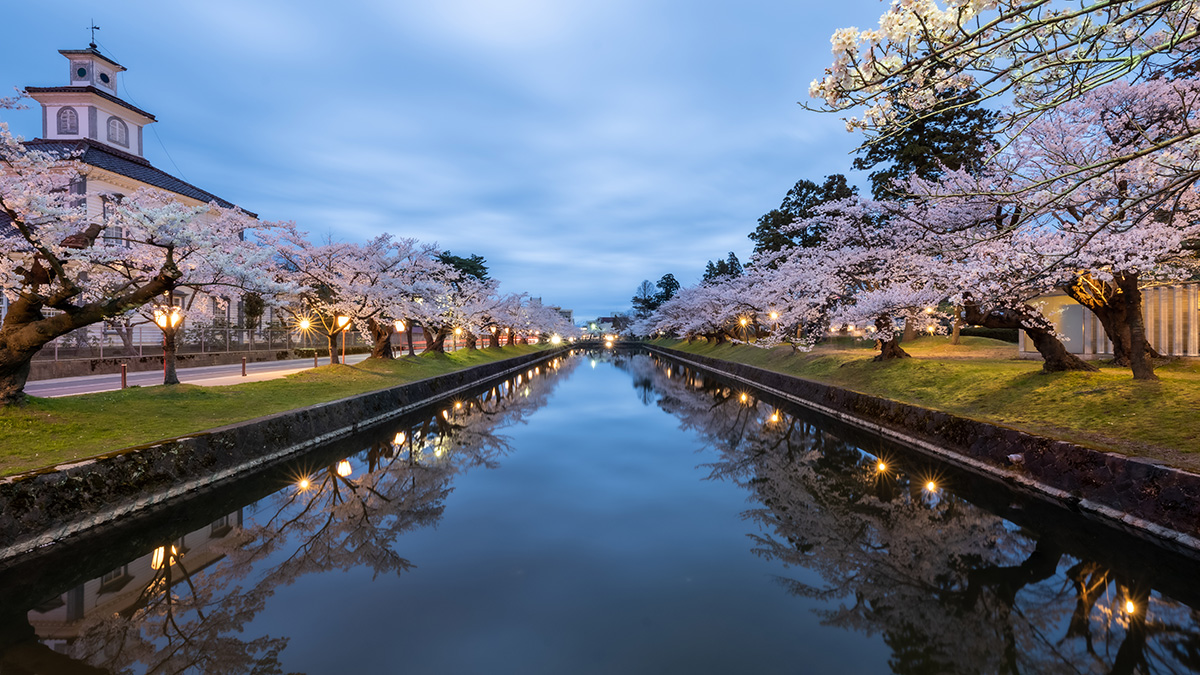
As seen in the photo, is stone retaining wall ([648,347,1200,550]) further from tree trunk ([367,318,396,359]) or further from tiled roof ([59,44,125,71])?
tiled roof ([59,44,125,71])

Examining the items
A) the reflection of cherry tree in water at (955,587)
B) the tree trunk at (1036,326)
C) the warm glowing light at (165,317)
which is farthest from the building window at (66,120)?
the tree trunk at (1036,326)

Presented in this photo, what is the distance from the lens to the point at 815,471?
438 inches

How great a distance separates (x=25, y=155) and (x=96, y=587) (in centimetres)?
1064

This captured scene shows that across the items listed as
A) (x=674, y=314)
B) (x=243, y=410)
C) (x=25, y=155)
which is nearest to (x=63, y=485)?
(x=243, y=410)

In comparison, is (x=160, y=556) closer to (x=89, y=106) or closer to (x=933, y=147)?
(x=933, y=147)

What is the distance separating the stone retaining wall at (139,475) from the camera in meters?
6.82

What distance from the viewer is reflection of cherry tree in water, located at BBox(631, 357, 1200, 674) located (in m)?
4.64

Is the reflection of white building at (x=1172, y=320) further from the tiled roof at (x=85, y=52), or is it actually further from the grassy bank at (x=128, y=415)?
the tiled roof at (x=85, y=52)

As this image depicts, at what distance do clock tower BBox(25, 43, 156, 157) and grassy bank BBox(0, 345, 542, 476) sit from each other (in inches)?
1226

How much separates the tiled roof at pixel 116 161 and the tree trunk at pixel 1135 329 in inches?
1499

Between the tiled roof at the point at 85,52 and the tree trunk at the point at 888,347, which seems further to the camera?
the tiled roof at the point at 85,52

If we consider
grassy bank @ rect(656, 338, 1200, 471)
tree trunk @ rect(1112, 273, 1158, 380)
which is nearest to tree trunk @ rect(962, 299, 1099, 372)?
grassy bank @ rect(656, 338, 1200, 471)

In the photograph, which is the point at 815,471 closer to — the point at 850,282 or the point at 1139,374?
the point at 1139,374

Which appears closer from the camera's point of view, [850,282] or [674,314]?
[850,282]
